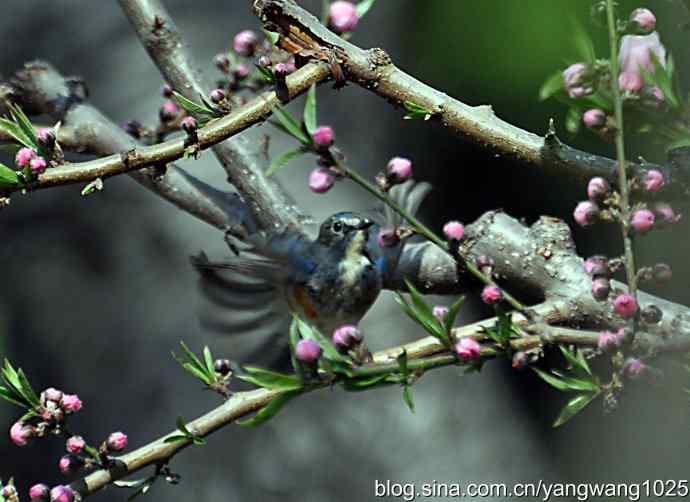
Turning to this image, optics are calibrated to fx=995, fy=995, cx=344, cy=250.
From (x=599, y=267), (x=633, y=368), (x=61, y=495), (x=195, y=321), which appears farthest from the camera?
(x=195, y=321)

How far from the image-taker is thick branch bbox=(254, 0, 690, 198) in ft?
2.49

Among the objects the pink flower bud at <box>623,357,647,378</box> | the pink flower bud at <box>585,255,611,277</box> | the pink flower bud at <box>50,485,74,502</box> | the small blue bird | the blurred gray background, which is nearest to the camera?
the pink flower bud at <box>623,357,647,378</box>

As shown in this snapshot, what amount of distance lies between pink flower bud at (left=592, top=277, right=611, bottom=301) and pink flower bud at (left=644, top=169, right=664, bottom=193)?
0.07m

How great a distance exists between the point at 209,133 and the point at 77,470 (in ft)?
1.12

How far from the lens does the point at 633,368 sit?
0.60 metres

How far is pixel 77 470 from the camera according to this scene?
88 centimetres

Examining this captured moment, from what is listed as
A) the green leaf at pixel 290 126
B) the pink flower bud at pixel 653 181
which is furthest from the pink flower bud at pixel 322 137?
the pink flower bud at pixel 653 181

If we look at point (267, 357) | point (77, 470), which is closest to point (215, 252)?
point (267, 357)

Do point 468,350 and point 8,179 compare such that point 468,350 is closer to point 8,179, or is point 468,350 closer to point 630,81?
point 630,81

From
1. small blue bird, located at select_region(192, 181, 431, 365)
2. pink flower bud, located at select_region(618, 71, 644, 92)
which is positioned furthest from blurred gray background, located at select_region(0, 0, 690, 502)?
pink flower bud, located at select_region(618, 71, 644, 92)

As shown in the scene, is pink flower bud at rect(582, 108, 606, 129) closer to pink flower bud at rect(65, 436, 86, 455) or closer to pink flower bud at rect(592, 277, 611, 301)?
pink flower bud at rect(592, 277, 611, 301)

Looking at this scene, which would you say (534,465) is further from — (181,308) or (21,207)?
(21,207)

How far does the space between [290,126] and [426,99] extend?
7.6 inches

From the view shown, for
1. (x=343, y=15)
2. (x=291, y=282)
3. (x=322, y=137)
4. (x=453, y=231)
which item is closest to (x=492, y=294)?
(x=453, y=231)
